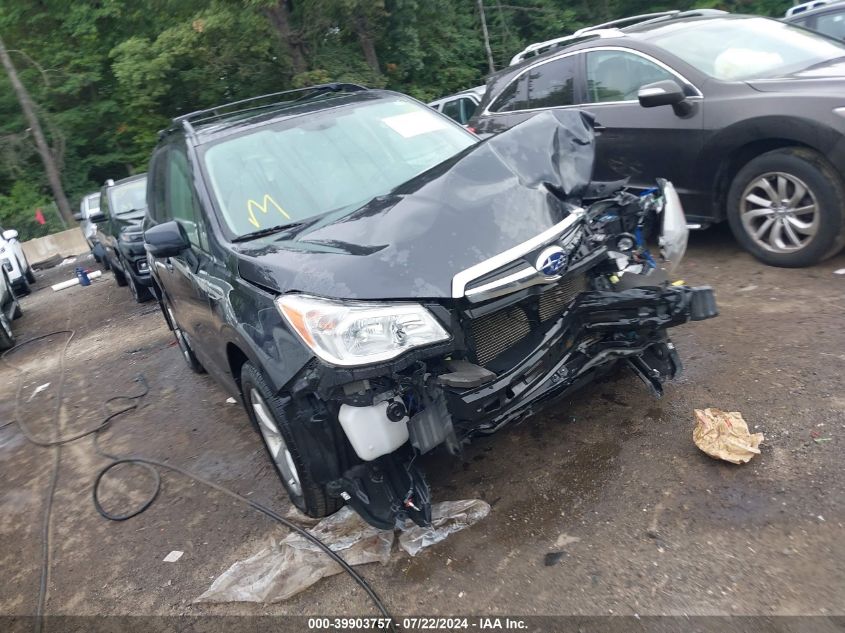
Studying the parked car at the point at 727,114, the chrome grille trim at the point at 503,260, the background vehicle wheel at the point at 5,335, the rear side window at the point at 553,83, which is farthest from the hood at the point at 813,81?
the background vehicle wheel at the point at 5,335

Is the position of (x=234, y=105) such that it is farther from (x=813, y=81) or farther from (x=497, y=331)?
(x=813, y=81)

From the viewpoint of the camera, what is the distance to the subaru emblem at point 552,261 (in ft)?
8.81

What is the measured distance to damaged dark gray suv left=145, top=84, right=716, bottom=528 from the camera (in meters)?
2.57

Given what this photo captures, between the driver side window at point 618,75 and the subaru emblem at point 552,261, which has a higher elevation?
the driver side window at point 618,75

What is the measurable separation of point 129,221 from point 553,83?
Result: 6483 mm

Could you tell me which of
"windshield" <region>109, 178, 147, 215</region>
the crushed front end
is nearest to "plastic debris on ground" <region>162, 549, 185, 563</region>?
the crushed front end

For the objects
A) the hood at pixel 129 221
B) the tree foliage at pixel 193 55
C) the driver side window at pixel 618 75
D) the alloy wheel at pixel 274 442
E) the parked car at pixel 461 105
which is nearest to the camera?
the alloy wheel at pixel 274 442

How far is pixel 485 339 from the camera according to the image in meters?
2.72

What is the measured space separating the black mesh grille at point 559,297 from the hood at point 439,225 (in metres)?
0.26

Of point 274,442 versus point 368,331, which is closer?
point 368,331

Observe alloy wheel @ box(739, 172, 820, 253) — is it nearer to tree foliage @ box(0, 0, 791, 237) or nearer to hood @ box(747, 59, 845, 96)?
hood @ box(747, 59, 845, 96)

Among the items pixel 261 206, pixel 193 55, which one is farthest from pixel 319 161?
pixel 193 55

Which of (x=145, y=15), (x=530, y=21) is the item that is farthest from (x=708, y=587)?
(x=530, y=21)

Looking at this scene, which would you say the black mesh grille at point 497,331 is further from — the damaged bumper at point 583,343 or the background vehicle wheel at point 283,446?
the background vehicle wheel at point 283,446
